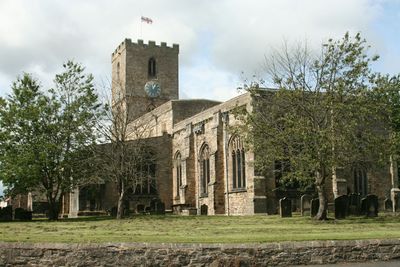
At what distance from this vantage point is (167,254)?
515 inches

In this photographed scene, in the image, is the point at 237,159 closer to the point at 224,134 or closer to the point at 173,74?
the point at 224,134

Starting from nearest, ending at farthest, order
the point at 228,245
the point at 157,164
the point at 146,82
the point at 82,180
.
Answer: the point at 228,245 < the point at 82,180 < the point at 157,164 < the point at 146,82

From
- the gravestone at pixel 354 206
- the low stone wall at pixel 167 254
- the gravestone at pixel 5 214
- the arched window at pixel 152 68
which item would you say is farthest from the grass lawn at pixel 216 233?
the arched window at pixel 152 68

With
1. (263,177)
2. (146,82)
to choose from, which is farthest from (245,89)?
(146,82)

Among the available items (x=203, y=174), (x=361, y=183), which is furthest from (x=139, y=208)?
(x=361, y=183)

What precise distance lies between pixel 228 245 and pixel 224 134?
73.2ft

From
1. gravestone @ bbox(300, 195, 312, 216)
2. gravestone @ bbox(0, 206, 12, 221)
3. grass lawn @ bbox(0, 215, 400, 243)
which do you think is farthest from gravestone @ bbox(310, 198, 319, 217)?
gravestone @ bbox(0, 206, 12, 221)

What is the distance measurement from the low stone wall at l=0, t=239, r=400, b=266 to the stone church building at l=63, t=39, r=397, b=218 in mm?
13023

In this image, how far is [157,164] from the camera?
43.3 metres

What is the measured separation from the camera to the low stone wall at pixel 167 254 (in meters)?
13.1

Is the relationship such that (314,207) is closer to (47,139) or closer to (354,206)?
(354,206)

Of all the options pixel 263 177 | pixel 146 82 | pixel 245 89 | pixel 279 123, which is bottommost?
pixel 263 177

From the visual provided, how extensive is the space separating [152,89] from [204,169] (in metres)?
23.6

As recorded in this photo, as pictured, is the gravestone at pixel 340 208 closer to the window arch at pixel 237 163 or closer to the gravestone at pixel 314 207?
the gravestone at pixel 314 207
